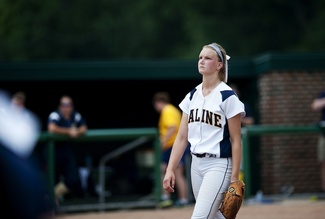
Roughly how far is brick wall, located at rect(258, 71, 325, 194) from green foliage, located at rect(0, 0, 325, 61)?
17.2 metres

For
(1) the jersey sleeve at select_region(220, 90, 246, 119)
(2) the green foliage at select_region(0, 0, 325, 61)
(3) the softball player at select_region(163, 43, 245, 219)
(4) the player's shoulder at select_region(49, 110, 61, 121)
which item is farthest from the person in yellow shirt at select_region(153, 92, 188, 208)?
(2) the green foliage at select_region(0, 0, 325, 61)

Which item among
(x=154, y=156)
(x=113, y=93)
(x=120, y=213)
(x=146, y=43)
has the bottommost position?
(x=120, y=213)

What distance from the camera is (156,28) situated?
121 ft

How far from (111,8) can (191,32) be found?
5759mm

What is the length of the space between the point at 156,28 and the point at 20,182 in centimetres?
3503

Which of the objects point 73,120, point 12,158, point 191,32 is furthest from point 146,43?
point 12,158

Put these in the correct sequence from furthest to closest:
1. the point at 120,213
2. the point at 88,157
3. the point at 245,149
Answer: the point at 88,157
the point at 245,149
the point at 120,213

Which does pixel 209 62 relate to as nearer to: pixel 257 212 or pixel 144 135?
pixel 257 212

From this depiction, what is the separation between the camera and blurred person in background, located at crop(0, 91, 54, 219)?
2.21m

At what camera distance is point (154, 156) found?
40.0 ft

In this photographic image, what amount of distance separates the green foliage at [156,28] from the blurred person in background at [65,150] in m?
21.2

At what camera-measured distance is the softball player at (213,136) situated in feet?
17.3

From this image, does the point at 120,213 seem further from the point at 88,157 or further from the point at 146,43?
the point at 146,43

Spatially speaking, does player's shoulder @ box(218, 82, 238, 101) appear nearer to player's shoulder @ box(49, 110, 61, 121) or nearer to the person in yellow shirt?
the person in yellow shirt
